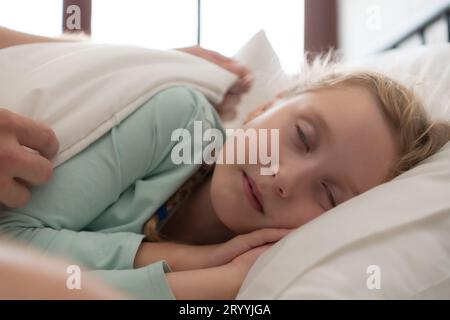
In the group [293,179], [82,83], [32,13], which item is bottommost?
[293,179]

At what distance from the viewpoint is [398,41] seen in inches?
62.3

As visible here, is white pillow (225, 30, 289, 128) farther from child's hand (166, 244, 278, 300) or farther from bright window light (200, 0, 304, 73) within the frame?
bright window light (200, 0, 304, 73)

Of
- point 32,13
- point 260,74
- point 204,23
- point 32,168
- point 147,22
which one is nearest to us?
point 32,168

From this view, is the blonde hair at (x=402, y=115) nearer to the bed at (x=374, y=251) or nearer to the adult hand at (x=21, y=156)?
the bed at (x=374, y=251)

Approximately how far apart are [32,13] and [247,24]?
1.12 metres

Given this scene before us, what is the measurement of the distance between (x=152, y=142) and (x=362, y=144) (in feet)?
1.10

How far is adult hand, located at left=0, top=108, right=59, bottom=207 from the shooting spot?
55cm

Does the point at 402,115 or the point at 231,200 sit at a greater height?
the point at 402,115

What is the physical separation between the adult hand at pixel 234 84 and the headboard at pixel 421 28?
2.03 ft

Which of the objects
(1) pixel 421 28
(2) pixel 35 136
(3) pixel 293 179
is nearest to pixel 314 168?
(3) pixel 293 179

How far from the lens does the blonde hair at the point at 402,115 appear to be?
704 mm

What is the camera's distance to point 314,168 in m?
0.64

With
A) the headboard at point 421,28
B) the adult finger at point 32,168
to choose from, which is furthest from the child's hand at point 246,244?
the headboard at point 421,28

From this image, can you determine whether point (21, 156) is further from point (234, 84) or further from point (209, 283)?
point (234, 84)
